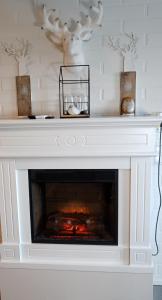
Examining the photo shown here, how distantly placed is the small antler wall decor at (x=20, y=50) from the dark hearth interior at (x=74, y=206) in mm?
818

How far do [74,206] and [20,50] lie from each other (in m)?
1.25

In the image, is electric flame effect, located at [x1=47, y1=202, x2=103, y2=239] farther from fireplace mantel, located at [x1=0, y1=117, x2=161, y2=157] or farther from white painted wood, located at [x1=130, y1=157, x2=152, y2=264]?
fireplace mantel, located at [x1=0, y1=117, x2=161, y2=157]

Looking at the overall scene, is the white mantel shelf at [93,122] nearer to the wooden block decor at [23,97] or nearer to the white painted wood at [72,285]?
the wooden block decor at [23,97]

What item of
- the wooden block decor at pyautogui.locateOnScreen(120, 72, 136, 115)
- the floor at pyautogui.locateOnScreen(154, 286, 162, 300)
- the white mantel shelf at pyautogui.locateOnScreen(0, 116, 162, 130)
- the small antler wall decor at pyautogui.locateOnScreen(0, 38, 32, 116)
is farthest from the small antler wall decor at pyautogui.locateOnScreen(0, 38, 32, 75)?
the floor at pyautogui.locateOnScreen(154, 286, 162, 300)

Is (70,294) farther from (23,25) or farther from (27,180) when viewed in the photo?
(23,25)

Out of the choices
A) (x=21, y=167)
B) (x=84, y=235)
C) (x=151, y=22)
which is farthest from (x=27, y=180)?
(x=151, y=22)

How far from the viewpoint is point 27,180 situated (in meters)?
1.90

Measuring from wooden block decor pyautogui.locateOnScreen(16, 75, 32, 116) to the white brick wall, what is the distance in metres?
0.04

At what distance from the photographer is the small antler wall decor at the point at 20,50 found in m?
1.98

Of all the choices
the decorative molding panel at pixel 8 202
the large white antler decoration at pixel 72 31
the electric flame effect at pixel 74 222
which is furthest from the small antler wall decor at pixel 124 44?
the electric flame effect at pixel 74 222

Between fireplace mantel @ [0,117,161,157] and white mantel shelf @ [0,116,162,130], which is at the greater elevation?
white mantel shelf @ [0,116,162,130]

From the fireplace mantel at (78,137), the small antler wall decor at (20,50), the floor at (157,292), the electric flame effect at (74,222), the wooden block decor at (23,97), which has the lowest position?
the floor at (157,292)

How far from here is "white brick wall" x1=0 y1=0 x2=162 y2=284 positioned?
1.90 m

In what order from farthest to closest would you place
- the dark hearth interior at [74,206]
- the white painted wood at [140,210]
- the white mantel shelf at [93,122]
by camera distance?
1. the dark hearth interior at [74,206]
2. the white painted wood at [140,210]
3. the white mantel shelf at [93,122]
